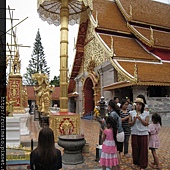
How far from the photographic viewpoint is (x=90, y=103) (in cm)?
1692

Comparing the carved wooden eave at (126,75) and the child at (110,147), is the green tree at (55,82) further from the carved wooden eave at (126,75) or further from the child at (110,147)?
the child at (110,147)

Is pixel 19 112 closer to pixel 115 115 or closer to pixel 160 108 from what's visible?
pixel 115 115

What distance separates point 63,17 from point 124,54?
7.19 meters

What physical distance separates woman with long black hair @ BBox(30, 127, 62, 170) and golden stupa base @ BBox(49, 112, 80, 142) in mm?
3275

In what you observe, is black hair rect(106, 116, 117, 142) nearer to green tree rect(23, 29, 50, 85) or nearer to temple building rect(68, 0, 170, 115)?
temple building rect(68, 0, 170, 115)

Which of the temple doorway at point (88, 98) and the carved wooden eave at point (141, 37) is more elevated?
the carved wooden eave at point (141, 37)

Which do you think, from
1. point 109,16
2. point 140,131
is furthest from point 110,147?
point 109,16

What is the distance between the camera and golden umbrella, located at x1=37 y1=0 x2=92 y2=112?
5332 mm

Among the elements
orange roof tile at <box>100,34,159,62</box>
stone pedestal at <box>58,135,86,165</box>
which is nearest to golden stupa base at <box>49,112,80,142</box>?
stone pedestal at <box>58,135,86,165</box>

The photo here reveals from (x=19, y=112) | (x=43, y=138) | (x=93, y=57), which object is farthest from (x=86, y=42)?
(x=43, y=138)

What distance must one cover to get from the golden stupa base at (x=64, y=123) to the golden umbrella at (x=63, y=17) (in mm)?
167

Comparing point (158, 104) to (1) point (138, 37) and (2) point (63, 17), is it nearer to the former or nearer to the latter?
(1) point (138, 37)

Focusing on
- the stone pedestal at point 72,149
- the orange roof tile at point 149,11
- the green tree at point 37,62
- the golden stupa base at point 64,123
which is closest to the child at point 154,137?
the stone pedestal at point 72,149

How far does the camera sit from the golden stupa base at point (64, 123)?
540cm
